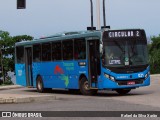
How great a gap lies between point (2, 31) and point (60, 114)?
3086cm

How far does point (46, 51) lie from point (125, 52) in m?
6.11

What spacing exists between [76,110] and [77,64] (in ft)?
28.1

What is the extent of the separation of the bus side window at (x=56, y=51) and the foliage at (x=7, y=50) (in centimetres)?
1657

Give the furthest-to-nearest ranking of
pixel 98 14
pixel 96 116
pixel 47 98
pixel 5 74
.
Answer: pixel 5 74, pixel 98 14, pixel 47 98, pixel 96 116

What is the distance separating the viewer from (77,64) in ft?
83.0

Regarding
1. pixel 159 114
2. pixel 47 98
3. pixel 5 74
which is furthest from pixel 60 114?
pixel 5 74

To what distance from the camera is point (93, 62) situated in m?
24.2

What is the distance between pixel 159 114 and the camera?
590 inches

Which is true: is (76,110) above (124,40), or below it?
below

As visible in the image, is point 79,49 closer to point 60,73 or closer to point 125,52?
point 125,52

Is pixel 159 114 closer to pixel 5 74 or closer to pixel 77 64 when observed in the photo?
pixel 77 64

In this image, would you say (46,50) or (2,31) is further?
(2,31)

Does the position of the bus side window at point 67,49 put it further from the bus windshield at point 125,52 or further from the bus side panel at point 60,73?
the bus windshield at point 125,52

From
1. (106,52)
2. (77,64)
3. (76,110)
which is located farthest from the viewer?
(77,64)
